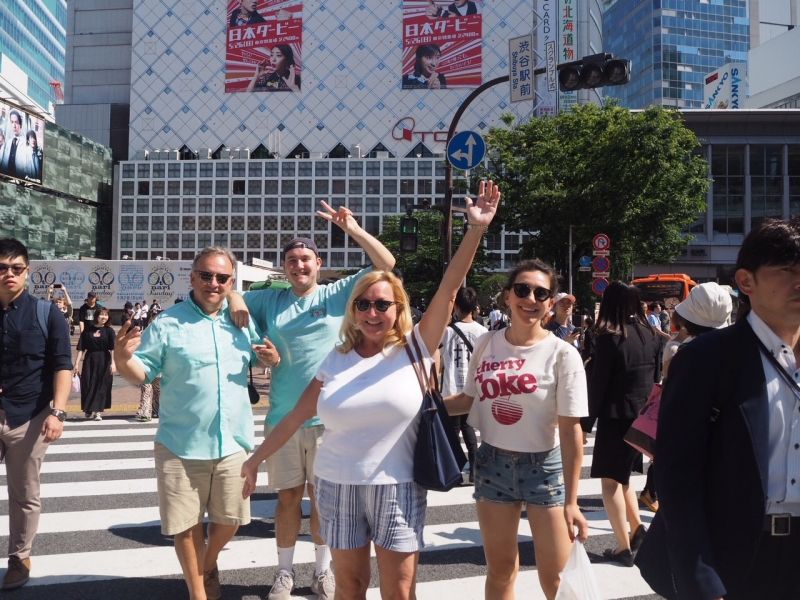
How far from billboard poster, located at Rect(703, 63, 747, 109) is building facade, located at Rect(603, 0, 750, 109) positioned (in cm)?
2675

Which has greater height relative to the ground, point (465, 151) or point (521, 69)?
point (521, 69)

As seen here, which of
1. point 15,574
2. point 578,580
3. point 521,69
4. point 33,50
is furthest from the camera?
point 33,50

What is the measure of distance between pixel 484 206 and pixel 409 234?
11.1 meters

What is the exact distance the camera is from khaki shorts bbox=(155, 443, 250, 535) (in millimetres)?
3525

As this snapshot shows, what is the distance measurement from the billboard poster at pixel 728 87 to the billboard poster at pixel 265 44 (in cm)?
4451

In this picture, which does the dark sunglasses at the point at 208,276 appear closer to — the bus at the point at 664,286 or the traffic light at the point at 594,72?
the traffic light at the point at 594,72

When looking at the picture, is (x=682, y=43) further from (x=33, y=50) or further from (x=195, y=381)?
(x=195, y=381)

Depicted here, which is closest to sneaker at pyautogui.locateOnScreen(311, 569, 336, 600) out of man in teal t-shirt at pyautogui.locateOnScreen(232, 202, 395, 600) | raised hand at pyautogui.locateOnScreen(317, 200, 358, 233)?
man in teal t-shirt at pyautogui.locateOnScreen(232, 202, 395, 600)

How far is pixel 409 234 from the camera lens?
14.4 m

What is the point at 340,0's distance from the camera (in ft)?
284

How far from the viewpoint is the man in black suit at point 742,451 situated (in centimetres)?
177

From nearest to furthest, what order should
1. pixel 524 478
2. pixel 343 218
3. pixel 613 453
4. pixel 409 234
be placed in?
pixel 524 478 < pixel 343 218 < pixel 613 453 < pixel 409 234

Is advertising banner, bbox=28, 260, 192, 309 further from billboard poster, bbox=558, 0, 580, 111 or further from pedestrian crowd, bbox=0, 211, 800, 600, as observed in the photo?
billboard poster, bbox=558, 0, 580, 111

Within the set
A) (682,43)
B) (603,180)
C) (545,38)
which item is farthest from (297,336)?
(682,43)
